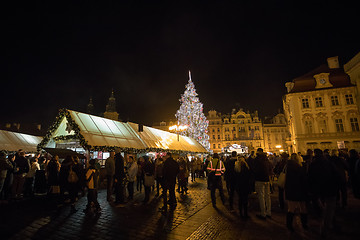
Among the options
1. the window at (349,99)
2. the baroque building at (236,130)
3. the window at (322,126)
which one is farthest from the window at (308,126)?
the baroque building at (236,130)

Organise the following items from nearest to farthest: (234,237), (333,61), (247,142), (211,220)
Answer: (234,237)
(211,220)
(333,61)
(247,142)

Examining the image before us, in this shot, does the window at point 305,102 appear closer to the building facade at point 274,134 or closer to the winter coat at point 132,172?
the winter coat at point 132,172

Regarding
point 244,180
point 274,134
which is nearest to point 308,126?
point 244,180

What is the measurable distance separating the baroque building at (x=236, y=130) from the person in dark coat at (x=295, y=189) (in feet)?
206

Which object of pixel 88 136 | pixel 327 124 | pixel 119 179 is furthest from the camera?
pixel 327 124

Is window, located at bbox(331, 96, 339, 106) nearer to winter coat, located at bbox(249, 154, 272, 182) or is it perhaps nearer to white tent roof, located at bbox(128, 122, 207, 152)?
white tent roof, located at bbox(128, 122, 207, 152)

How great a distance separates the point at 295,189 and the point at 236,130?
65.3 metres

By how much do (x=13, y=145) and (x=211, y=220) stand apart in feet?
61.4

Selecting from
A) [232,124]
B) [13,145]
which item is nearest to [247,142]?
[232,124]

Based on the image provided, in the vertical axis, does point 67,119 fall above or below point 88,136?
above

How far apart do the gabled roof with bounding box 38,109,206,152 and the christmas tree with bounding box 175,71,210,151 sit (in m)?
14.6

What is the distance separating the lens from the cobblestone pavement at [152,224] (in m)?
4.43

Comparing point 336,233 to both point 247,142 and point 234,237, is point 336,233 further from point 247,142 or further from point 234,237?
point 247,142

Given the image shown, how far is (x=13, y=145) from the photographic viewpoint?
16844 mm
